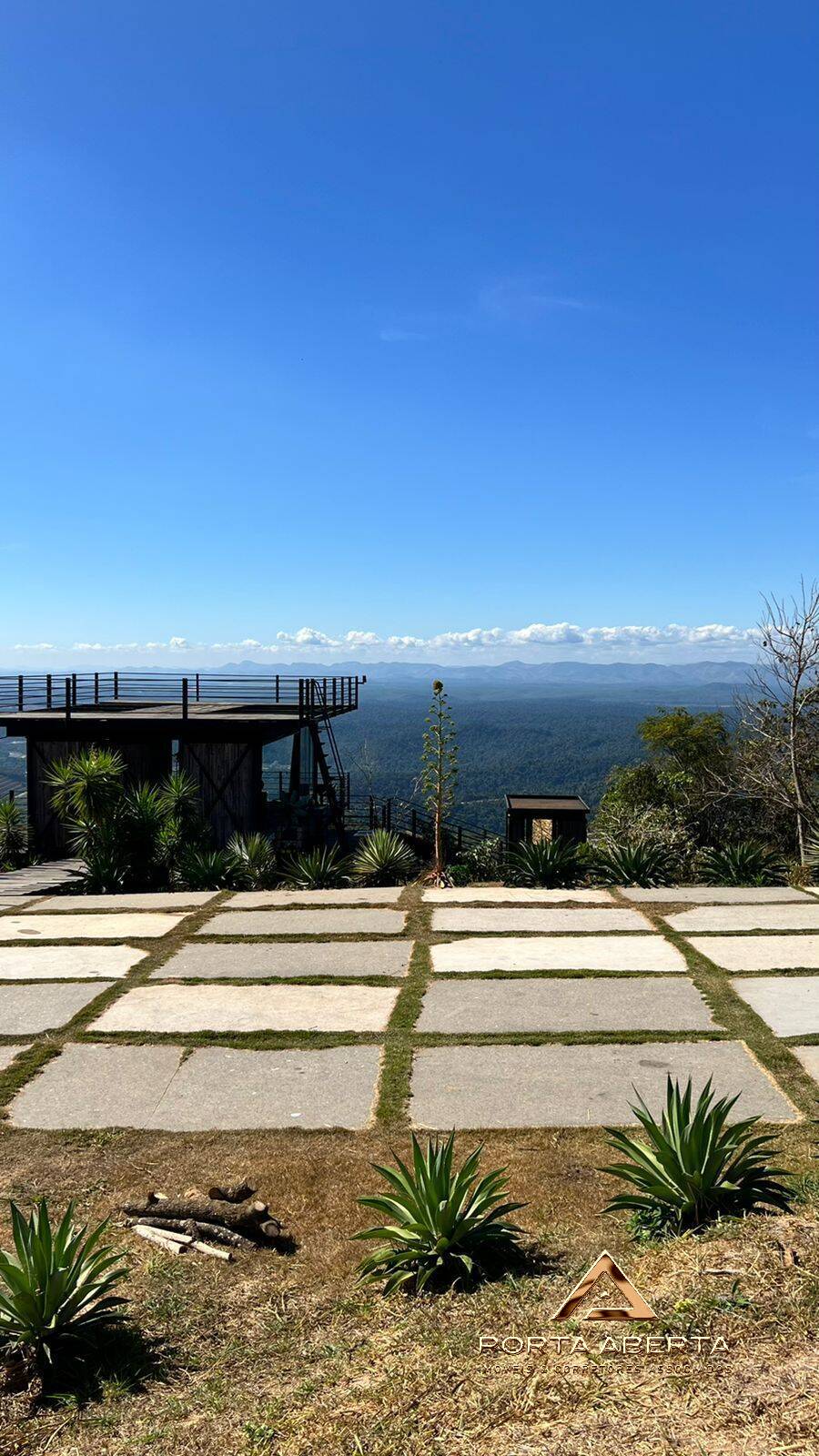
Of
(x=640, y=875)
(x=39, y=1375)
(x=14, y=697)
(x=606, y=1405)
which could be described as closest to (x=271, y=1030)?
(x=39, y=1375)

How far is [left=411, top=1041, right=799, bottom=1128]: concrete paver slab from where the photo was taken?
4.57 m

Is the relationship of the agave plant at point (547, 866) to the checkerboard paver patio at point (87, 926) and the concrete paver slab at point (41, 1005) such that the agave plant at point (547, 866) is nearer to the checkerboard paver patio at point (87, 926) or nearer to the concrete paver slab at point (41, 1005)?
the checkerboard paver patio at point (87, 926)

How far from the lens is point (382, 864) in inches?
449

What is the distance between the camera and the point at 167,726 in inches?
678

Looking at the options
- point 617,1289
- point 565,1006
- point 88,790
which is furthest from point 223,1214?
point 88,790

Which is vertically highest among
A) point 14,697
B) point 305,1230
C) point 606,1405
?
point 14,697

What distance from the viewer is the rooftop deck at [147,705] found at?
17.2 metres

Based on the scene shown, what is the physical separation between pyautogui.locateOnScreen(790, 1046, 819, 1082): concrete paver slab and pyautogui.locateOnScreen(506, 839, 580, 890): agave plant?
4887mm

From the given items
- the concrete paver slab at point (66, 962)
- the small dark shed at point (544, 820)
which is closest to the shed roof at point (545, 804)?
the small dark shed at point (544, 820)

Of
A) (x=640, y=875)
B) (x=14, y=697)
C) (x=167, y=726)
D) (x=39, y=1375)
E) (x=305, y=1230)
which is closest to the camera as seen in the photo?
(x=39, y=1375)

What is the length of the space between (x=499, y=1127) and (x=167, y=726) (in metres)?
13.7

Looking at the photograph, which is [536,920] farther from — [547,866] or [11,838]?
[11,838]

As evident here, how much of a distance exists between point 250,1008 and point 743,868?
254 inches

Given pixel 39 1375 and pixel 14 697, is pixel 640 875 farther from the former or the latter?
pixel 14 697
